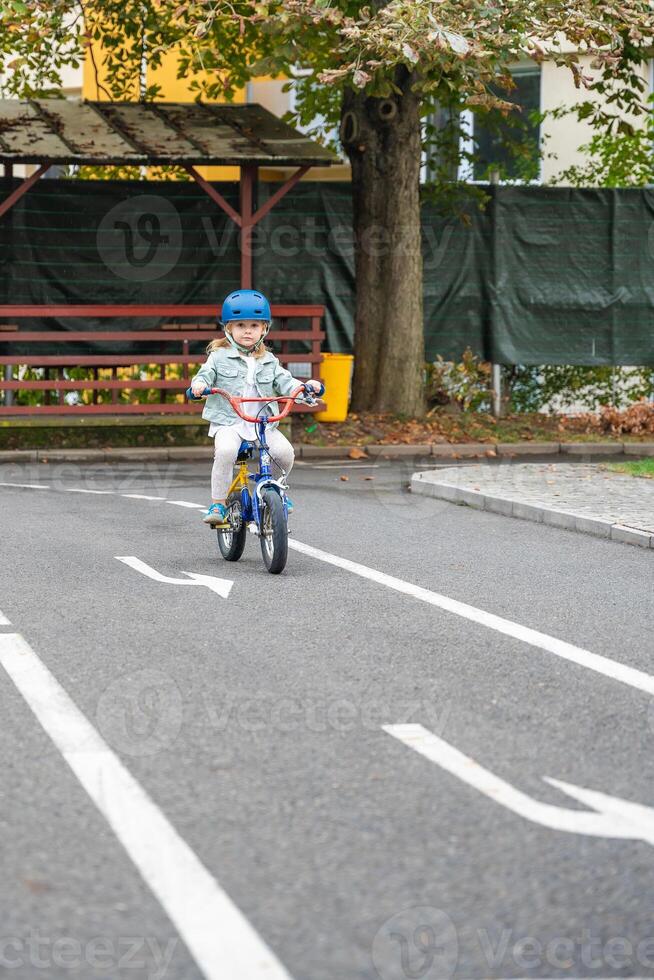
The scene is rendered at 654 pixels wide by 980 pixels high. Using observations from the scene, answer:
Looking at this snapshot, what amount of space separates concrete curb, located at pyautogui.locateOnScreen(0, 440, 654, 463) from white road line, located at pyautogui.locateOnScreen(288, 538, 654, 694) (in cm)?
777

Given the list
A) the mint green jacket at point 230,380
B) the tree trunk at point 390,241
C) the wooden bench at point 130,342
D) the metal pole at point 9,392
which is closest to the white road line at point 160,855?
the mint green jacket at point 230,380

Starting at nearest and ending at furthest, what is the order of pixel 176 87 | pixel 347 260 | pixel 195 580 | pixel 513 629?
pixel 513 629 → pixel 195 580 → pixel 347 260 → pixel 176 87

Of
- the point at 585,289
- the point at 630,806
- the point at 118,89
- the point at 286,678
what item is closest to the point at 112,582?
the point at 286,678

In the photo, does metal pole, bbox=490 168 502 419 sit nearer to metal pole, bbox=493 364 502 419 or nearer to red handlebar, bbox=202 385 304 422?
metal pole, bbox=493 364 502 419

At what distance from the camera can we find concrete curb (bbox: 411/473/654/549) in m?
11.1

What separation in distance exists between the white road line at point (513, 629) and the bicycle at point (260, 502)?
52 cm

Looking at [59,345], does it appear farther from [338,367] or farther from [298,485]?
[298,485]

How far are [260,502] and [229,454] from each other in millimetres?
459

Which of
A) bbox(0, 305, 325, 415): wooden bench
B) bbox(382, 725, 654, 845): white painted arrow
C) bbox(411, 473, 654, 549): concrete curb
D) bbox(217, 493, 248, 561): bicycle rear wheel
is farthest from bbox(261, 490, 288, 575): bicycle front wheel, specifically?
bbox(0, 305, 325, 415): wooden bench

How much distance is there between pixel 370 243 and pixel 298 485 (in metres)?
5.50

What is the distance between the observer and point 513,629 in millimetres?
7594

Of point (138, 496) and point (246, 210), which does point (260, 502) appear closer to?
point (138, 496)

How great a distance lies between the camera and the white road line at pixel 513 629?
6.58m

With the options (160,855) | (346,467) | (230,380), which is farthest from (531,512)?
(160,855)
